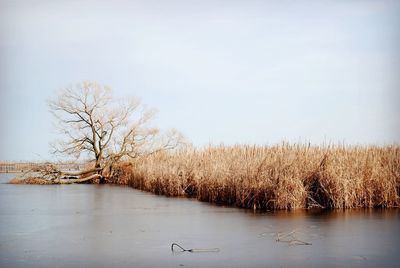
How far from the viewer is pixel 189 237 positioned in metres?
6.71

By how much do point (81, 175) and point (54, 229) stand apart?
13835 mm

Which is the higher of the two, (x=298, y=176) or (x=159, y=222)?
(x=298, y=176)

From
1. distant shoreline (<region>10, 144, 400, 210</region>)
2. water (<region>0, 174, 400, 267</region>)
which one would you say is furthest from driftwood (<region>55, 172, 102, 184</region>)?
water (<region>0, 174, 400, 267</region>)

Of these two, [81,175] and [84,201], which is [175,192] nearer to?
[84,201]

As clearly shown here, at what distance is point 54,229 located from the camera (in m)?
7.57

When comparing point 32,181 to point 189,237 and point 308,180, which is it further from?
point 189,237

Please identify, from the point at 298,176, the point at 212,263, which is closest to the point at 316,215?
the point at 298,176

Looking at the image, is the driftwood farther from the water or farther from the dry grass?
the water

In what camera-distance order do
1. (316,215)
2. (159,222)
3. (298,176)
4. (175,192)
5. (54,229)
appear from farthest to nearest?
(175,192) → (298,176) → (316,215) → (159,222) → (54,229)

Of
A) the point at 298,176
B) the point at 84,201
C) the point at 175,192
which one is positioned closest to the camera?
the point at 298,176

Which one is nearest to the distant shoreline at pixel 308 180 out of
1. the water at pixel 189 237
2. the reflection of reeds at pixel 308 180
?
the reflection of reeds at pixel 308 180

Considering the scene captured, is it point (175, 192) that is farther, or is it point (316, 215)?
point (175, 192)

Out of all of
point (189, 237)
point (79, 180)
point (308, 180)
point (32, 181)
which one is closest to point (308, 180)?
point (308, 180)

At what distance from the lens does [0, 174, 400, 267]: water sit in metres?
5.23
